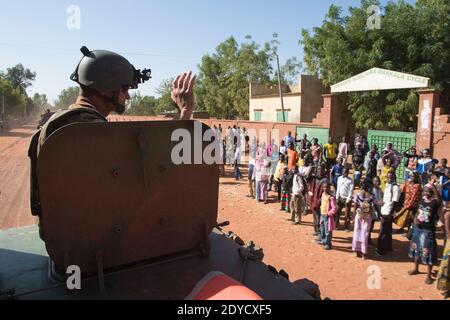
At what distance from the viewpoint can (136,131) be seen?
2117mm

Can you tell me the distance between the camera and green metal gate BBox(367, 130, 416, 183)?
14.0 m

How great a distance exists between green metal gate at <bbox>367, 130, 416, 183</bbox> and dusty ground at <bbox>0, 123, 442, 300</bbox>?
4706 millimetres

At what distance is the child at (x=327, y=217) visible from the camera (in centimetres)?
833

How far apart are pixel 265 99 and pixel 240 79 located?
8416mm

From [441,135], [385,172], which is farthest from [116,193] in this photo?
[441,135]

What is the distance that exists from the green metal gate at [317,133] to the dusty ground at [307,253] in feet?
17.8

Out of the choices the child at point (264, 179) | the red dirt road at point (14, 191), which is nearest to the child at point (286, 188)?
the child at point (264, 179)

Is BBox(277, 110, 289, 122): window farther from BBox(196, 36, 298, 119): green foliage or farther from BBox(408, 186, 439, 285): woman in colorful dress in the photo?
BBox(408, 186, 439, 285): woman in colorful dress

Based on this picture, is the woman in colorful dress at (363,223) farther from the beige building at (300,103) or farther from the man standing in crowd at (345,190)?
the beige building at (300,103)

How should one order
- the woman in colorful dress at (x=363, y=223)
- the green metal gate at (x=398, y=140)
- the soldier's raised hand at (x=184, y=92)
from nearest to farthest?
the soldier's raised hand at (x=184, y=92) < the woman in colorful dress at (x=363, y=223) < the green metal gate at (x=398, y=140)
